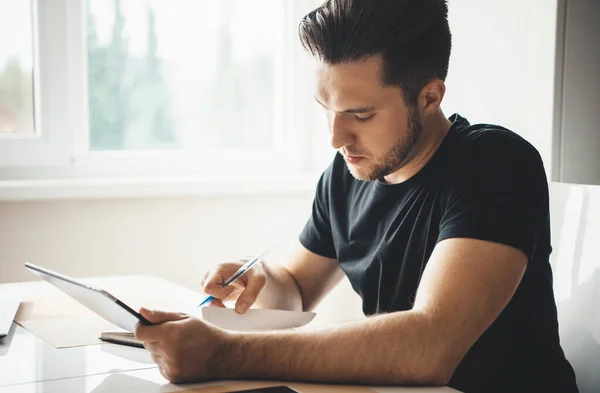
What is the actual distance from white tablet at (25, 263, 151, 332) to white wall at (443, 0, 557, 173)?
3.85 feet

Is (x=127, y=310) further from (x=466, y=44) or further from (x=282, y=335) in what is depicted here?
(x=466, y=44)

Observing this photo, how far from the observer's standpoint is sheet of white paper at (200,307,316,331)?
1.42 meters

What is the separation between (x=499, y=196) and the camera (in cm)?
131

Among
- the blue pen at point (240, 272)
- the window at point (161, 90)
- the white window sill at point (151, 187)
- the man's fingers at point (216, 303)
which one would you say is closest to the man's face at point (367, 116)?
the blue pen at point (240, 272)

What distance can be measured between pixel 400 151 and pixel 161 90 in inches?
55.4

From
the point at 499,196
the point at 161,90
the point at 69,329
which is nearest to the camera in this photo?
the point at 499,196

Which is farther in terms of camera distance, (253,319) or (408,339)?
(253,319)

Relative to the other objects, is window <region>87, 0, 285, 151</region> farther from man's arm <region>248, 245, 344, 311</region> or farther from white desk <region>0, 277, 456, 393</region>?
white desk <region>0, 277, 456, 393</region>

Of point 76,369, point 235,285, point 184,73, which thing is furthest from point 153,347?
point 184,73

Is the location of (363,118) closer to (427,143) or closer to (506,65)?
(427,143)

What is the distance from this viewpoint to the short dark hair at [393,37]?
1459 millimetres

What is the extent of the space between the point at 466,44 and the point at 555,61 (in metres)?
0.34

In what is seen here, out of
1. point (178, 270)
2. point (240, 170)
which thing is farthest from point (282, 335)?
point (240, 170)

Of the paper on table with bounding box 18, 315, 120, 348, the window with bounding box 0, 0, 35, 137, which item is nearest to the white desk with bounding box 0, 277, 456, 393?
the paper on table with bounding box 18, 315, 120, 348
